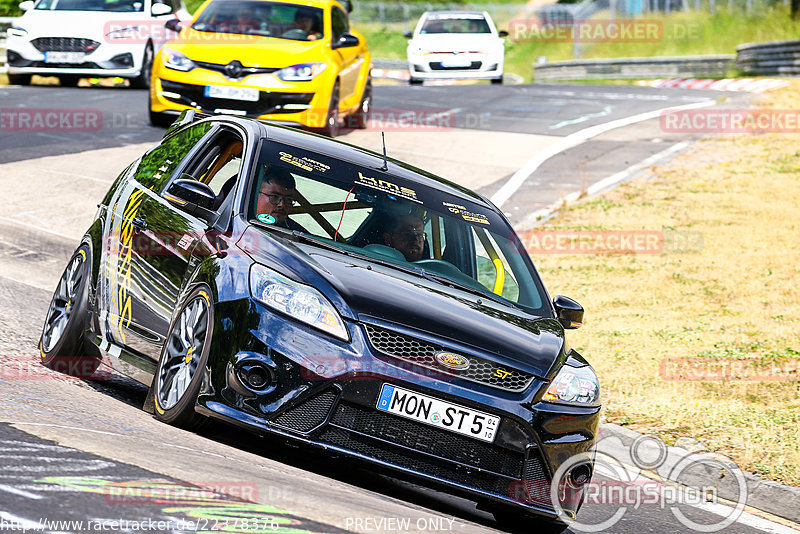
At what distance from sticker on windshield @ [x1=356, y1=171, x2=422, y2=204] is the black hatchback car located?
0.06 feet

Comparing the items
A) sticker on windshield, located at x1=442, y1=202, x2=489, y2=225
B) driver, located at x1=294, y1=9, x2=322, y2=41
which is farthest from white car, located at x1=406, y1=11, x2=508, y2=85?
sticker on windshield, located at x1=442, y1=202, x2=489, y2=225

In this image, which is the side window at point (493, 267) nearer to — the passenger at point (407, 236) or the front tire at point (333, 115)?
the passenger at point (407, 236)

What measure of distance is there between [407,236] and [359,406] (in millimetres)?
1595


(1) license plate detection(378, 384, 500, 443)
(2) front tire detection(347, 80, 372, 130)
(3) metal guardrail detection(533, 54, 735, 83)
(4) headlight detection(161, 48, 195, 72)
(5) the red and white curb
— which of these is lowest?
(3) metal guardrail detection(533, 54, 735, 83)

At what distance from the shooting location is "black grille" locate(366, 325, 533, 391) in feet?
17.3

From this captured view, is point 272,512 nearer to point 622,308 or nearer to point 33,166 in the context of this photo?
point 622,308

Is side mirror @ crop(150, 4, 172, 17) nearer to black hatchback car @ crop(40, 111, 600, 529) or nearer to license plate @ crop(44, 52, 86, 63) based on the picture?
license plate @ crop(44, 52, 86, 63)

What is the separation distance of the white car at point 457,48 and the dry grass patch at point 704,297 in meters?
8.99

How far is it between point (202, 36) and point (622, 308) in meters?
7.66

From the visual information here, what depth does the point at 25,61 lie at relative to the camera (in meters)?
22.2

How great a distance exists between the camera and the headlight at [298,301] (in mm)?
5238

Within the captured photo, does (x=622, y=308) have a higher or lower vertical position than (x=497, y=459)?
lower

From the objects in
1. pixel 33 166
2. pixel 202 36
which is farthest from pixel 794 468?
pixel 202 36

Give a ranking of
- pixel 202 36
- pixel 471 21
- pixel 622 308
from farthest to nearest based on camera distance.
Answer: pixel 471 21, pixel 202 36, pixel 622 308
